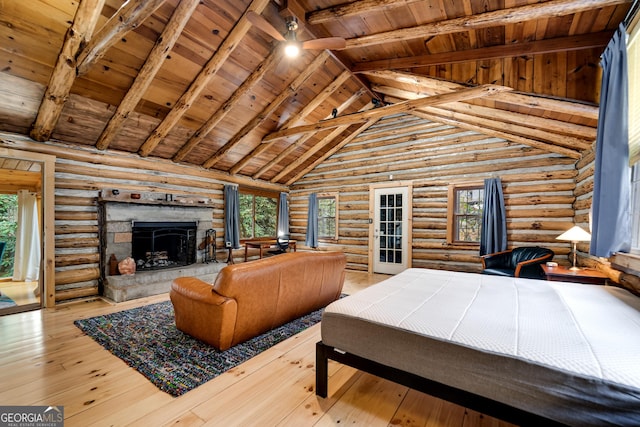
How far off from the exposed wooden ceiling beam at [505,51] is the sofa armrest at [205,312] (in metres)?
3.77

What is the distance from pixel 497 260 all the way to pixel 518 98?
9.58 feet

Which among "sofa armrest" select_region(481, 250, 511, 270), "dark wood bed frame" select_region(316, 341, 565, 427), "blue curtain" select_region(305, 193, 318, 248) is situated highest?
"blue curtain" select_region(305, 193, 318, 248)

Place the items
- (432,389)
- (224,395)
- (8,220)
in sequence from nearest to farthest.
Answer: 1. (432,389)
2. (224,395)
3. (8,220)

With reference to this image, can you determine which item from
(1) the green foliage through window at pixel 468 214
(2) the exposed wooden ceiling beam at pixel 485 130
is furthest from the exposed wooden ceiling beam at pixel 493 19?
(1) the green foliage through window at pixel 468 214

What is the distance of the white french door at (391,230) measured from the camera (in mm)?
6391

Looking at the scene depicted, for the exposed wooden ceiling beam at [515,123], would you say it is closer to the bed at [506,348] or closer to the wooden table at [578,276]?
the wooden table at [578,276]

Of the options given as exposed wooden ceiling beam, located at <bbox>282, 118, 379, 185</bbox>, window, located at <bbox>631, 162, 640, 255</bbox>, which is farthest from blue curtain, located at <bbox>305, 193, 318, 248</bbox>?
window, located at <bbox>631, 162, 640, 255</bbox>

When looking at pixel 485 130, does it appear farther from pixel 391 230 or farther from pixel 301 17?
pixel 301 17

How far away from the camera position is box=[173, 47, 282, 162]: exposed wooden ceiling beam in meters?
3.97

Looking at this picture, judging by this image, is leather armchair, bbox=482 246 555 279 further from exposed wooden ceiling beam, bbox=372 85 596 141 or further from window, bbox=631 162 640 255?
exposed wooden ceiling beam, bbox=372 85 596 141

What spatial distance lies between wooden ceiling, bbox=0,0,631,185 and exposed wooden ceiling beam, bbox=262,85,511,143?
0.02 metres

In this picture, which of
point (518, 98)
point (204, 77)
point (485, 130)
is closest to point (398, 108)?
point (518, 98)

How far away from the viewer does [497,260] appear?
192 inches

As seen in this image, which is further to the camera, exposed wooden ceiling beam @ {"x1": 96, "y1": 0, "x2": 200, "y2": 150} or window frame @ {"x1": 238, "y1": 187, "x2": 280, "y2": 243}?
window frame @ {"x1": 238, "y1": 187, "x2": 280, "y2": 243}
